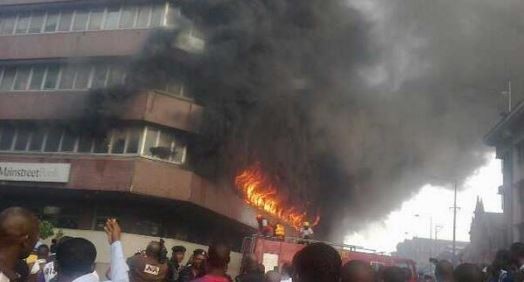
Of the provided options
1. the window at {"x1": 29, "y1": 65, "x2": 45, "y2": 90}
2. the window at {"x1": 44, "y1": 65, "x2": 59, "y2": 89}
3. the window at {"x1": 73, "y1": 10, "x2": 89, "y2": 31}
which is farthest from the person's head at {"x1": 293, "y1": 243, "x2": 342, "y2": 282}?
the window at {"x1": 29, "y1": 65, "x2": 45, "y2": 90}

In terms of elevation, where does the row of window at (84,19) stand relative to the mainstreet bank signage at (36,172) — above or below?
above

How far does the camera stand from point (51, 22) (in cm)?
2112

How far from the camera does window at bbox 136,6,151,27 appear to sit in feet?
64.2

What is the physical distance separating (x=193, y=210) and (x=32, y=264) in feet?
41.7

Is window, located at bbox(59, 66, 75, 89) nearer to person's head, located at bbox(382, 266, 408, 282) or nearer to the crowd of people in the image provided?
the crowd of people

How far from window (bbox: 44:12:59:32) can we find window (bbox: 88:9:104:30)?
165 cm

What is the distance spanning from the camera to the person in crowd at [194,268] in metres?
7.41

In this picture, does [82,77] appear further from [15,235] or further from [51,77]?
[15,235]

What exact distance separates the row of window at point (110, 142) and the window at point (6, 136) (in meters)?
0.08

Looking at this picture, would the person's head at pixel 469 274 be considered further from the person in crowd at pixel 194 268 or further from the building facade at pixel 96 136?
the building facade at pixel 96 136

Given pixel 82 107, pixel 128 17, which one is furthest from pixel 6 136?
pixel 128 17

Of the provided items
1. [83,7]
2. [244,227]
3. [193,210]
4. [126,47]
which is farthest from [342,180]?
[83,7]

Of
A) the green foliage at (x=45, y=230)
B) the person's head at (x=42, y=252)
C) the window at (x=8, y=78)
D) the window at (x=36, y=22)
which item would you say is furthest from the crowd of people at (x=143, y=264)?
the window at (x=36, y=22)

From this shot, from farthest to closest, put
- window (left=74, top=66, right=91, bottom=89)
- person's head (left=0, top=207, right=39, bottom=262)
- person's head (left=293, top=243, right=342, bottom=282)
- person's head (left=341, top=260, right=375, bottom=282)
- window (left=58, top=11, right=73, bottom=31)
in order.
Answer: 1. window (left=58, top=11, right=73, bottom=31)
2. window (left=74, top=66, right=91, bottom=89)
3. person's head (left=0, top=207, right=39, bottom=262)
4. person's head (left=341, top=260, right=375, bottom=282)
5. person's head (left=293, top=243, right=342, bottom=282)
